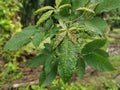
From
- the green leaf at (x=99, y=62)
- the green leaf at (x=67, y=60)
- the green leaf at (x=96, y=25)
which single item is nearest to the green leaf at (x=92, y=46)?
the green leaf at (x=99, y=62)

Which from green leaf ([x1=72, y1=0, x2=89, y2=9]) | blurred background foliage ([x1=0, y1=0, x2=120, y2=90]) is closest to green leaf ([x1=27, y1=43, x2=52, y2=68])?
green leaf ([x1=72, y1=0, x2=89, y2=9])

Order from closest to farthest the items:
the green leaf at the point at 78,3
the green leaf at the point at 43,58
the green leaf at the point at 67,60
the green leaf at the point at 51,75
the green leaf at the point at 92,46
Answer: the green leaf at the point at 67,60 < the green leaf at the point at 78,3 < the green leaf at the point at 92,46 < the green leaf at the point at 51,75 < the green leaf at the point at 43,58

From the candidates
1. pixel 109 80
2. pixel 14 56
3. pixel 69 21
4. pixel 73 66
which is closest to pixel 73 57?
pixel 73 66

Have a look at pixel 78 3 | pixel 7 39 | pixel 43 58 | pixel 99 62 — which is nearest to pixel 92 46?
pixel 99 62

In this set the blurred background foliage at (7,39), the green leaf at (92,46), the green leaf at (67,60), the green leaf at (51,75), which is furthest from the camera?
the blurred background foliage at (7,39)

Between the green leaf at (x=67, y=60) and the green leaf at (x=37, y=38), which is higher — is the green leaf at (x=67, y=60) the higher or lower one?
the lower one

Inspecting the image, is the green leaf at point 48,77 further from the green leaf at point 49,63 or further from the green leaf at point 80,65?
the green leaf at point 80,65

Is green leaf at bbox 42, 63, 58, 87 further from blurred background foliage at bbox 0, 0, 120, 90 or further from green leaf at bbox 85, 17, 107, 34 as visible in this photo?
blurred background foliage at bbox 0, 0, 120, 90
